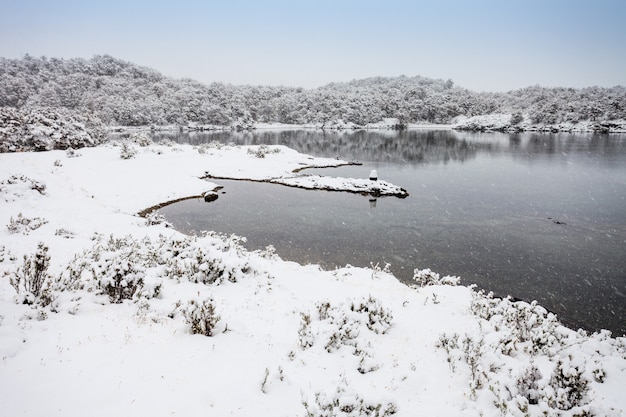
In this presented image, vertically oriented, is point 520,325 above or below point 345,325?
below

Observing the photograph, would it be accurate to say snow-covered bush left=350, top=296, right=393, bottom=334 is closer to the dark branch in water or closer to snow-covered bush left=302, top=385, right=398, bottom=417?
snow-covered bush left=302, top=385, right=398, bottom=417

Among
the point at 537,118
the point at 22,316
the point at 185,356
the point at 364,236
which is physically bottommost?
the point at 364,236

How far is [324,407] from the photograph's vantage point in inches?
182

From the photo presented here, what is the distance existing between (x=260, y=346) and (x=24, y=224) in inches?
502

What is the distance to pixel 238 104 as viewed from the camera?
13675 cm

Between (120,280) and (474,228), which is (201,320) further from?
(474,228)

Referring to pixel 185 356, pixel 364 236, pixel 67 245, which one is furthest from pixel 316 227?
pixel 185 356

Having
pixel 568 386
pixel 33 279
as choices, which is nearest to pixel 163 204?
pixel 33 279

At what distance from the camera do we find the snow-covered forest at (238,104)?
114m

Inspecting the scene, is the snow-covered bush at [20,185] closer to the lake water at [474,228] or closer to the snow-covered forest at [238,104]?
the lake water at [474,228]

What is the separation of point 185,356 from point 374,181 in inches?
1094

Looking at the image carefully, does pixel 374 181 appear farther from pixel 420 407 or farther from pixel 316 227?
pixel 420 407

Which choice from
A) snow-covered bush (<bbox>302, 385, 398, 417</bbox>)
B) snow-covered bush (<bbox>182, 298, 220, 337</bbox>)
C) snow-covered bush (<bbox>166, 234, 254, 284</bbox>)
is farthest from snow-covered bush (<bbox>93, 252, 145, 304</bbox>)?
snow-covered bush (<bbox>302, 385, 398, 417</bbox>)

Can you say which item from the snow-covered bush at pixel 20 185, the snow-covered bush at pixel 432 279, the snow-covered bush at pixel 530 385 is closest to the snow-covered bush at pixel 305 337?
the snow-covered bush at pixel 530 385
